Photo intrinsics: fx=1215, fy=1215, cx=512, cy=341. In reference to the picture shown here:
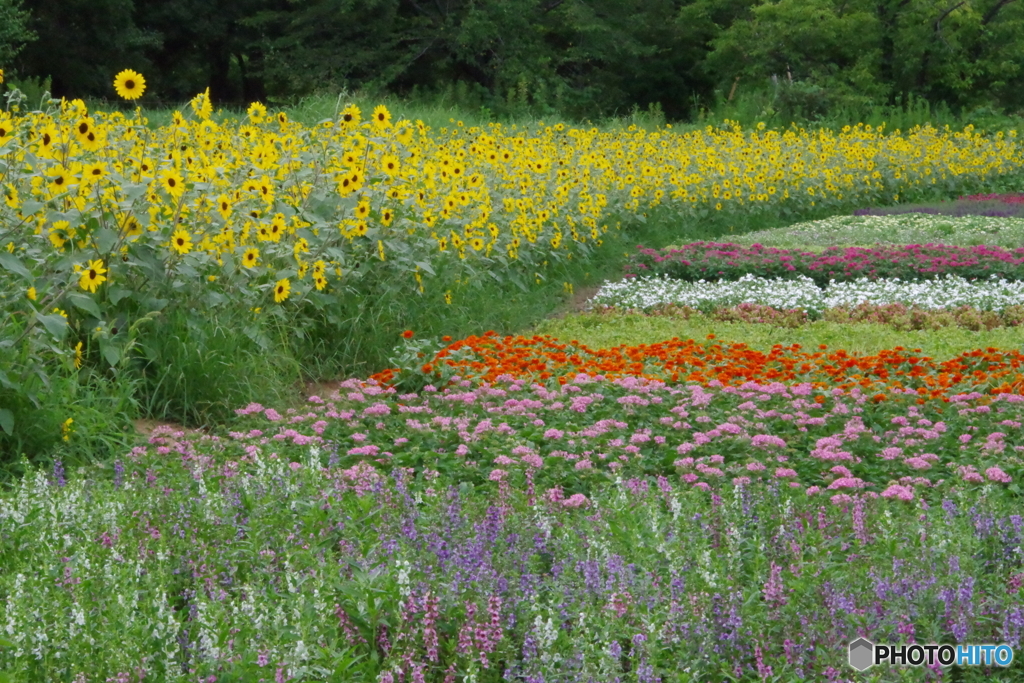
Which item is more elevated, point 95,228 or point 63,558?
point 95,228

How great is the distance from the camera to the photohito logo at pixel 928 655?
8.76 feet

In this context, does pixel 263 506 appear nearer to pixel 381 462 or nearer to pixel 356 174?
pixel 381 462

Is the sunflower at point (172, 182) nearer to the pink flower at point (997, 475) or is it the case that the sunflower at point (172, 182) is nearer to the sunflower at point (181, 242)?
the sunflower at point (181, 242)

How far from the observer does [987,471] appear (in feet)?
14.3

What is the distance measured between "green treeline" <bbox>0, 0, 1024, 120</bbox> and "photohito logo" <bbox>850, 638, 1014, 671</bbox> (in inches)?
881

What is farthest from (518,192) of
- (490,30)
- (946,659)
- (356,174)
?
(490,30)

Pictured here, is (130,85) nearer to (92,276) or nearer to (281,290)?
(92,276)

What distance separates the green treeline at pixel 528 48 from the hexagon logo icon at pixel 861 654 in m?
22.5

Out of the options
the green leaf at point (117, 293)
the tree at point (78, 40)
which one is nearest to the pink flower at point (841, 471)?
the green leaf at point (117, 293)

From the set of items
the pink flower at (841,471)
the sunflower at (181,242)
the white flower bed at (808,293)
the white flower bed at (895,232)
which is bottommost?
the white flower bed at (895,232)

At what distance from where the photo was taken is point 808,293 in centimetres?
967

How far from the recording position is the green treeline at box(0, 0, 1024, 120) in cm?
2623

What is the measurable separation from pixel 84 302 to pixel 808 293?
6163 millimetres

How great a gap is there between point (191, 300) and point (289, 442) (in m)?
1.17
